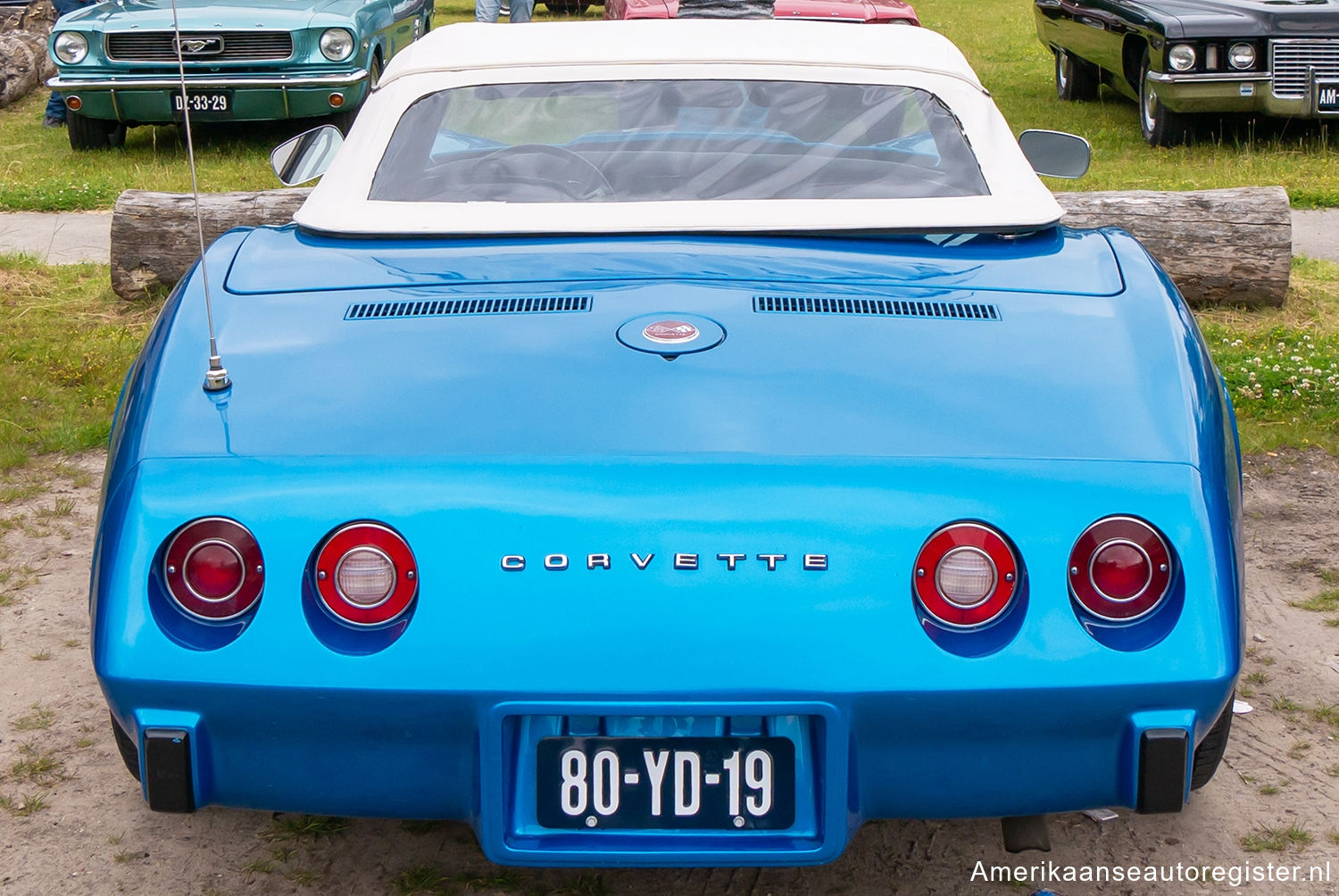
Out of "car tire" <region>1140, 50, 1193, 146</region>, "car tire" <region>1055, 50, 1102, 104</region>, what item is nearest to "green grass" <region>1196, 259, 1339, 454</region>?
"car tire" <region>1140, 50, 1193, 146</region>

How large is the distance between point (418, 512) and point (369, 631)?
7.0 inches

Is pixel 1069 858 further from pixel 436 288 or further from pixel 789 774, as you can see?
pixel 436 288

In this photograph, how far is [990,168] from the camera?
303 centimetres

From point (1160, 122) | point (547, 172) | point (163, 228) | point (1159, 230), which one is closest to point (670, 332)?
point (547, 172)

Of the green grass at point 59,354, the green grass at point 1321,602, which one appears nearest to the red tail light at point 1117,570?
the green grass at point 1321,602

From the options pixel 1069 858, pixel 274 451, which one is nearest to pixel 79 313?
pixel 274 451

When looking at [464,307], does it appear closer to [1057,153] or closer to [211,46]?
[1057,153]

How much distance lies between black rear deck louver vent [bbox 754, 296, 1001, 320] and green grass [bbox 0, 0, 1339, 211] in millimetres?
6209

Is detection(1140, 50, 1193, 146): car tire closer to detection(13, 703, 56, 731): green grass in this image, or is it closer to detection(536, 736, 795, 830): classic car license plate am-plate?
detection(13, 703, 56, 731): green grass

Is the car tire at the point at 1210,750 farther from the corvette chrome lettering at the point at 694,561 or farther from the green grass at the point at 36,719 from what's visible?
the green grass at the point at 36,719

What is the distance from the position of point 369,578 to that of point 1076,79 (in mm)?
11090

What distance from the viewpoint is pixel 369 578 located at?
189cm

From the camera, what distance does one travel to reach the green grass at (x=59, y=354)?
475 cm

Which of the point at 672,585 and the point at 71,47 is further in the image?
the point at 71,47
